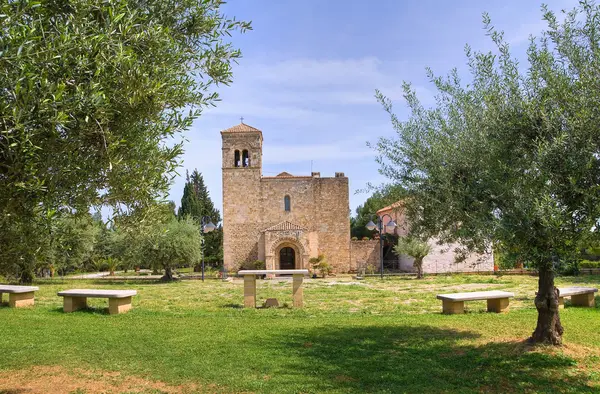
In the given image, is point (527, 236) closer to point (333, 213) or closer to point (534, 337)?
point (534, 337)

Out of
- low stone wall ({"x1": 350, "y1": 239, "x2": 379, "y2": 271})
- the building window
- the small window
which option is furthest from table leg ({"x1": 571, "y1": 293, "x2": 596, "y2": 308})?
the small window

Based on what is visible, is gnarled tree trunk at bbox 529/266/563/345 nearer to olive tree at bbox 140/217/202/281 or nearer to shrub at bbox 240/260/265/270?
olive tree at bbox 140/217/202/281

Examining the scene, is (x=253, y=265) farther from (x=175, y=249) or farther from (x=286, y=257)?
(x=175, y=249)

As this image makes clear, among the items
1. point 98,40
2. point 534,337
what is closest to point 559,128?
point 534,337

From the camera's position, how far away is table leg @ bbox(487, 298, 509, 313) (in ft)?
36.6

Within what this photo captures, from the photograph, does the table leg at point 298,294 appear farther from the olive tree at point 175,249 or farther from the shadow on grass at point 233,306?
the olive tree at point 175,249

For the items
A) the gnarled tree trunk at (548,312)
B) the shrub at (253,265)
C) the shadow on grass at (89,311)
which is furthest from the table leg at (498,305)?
the shrub at (253,265)

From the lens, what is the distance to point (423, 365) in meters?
6.52

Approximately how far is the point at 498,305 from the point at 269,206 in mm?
23315

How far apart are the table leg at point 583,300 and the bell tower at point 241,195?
23273 mm

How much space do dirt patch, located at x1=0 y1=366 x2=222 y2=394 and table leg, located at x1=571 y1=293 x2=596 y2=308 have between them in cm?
1066

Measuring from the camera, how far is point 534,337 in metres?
7.02

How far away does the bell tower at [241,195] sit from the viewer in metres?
32.7

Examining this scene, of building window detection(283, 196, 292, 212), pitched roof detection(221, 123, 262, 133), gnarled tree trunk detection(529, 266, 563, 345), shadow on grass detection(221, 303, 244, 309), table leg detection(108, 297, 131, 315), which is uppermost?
pitched roof detection(221, 123, 262, 133)
